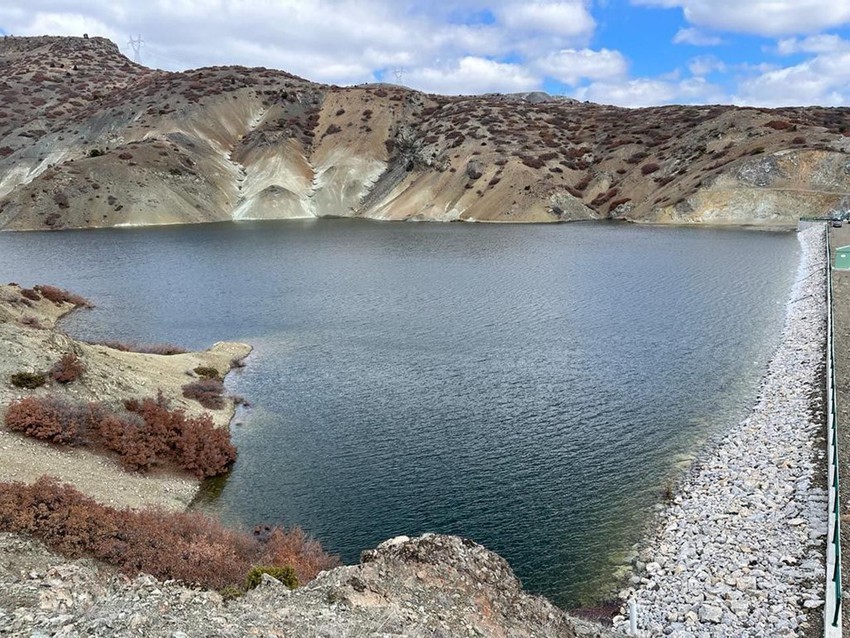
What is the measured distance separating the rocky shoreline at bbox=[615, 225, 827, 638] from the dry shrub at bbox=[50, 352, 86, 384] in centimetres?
2262

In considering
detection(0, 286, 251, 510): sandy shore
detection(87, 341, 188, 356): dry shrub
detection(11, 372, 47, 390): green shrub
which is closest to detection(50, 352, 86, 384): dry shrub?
detection(0, 286, 251, 510): sandy shore

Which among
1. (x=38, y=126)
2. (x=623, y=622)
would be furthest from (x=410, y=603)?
(x=38, y=126)

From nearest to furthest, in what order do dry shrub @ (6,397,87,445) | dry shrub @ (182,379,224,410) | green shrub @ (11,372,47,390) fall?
dry shrub @ (6,397,87,445), green shrub @ (11,372,47,390), dry shrub @ (182,379,224,410)

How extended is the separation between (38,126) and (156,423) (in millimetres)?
184592

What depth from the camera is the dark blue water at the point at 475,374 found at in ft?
68.7

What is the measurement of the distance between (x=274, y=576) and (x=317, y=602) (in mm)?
3180

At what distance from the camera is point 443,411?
29.0 m

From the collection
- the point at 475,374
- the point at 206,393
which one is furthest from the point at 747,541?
the point at 206,393

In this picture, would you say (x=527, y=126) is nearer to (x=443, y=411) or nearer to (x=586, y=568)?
(x=443, y=411)

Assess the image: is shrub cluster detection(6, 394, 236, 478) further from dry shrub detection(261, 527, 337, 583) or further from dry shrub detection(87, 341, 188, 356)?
dry shrub detection(87, 341, 188, 356)

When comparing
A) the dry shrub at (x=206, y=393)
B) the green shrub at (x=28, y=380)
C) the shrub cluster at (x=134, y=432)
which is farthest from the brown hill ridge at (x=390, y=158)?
the green shrub at (x=28, y=380)

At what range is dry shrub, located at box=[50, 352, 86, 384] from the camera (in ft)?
83.6

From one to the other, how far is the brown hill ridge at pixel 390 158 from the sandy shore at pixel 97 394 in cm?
9346

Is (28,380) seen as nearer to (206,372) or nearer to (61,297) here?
(206,372)
